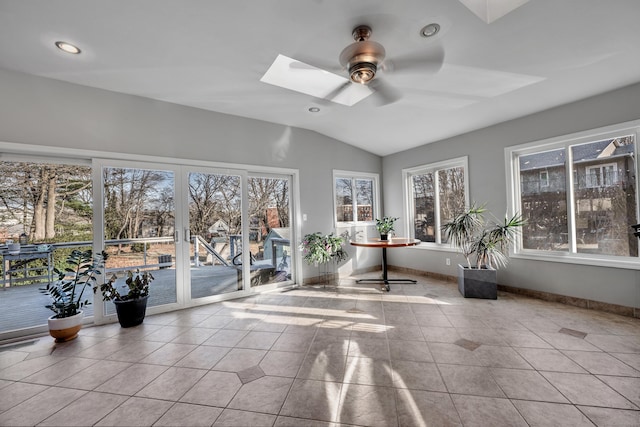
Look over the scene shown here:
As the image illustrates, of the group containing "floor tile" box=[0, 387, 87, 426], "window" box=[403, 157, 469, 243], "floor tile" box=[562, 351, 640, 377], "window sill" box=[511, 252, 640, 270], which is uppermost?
"window" box=[403, 157, 469, 243]

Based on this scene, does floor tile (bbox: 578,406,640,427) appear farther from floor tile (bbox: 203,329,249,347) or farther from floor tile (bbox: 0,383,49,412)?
floor tile (bbox: 0,383,49,412)

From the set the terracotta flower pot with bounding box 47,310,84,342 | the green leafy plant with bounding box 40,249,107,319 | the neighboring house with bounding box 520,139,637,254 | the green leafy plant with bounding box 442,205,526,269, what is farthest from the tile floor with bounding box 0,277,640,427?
the neighboring house with bounding box 520,139,637,254

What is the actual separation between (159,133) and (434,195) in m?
4.79

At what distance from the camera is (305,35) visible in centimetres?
239

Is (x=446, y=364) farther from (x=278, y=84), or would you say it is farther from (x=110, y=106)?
(x=110, y=106)

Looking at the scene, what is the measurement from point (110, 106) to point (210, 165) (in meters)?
1.33

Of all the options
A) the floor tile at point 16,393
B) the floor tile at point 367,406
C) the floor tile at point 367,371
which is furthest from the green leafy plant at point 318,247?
the floor tile at point 16,393

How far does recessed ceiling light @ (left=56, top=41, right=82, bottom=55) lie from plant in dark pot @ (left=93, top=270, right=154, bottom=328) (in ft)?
7.95

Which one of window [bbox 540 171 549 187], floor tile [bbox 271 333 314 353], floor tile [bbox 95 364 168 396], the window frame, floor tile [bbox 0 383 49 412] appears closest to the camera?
floor tile [bbox 0 383 49 412]

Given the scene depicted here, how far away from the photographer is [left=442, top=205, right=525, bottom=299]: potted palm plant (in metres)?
3.87

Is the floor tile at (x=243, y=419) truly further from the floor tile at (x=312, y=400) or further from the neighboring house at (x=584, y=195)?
the neighboring house at (x=584, y=195)

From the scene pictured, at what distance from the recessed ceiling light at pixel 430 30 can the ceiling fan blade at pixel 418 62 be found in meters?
0.22

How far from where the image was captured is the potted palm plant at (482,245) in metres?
3.87

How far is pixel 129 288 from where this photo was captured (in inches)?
131
